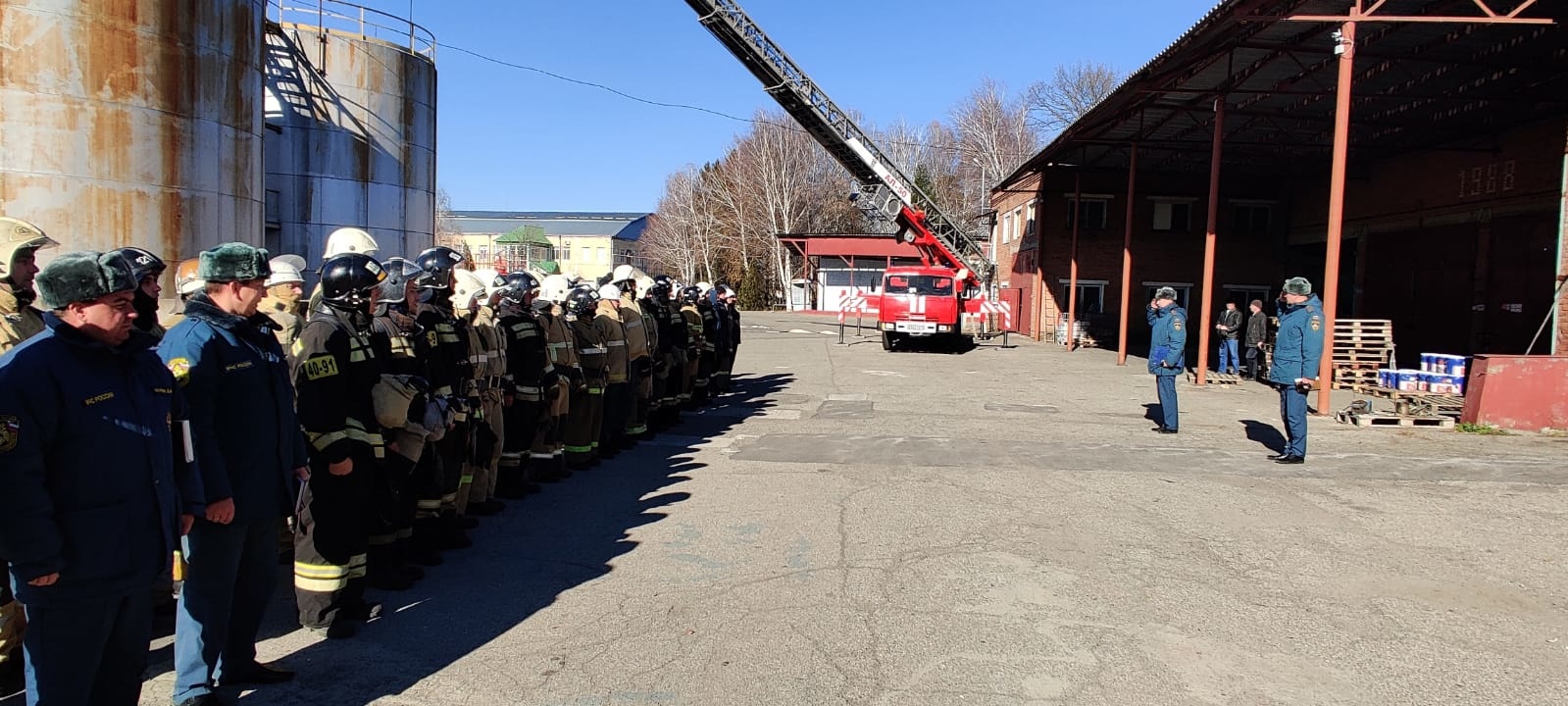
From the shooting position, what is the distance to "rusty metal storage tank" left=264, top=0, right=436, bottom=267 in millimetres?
20141

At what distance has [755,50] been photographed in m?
26.1

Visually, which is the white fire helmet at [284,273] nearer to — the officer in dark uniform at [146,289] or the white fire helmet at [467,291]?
the officer in dark uniform at [146,289]

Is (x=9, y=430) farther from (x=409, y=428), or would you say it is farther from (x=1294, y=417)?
(x=1294, y=417)

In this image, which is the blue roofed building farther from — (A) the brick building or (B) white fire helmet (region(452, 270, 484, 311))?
(B) white fire helmet (region(452, 270, 484, 311))

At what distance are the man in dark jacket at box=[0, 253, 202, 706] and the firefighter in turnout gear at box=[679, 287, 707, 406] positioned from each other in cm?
837

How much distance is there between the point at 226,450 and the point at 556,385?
3.83 meters

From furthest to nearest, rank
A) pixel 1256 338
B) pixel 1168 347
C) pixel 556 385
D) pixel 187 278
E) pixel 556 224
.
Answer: pixel 556 224 → pixel 1256 338 → pixel 1168 347 → pixel 556 385 → pixel 187 278

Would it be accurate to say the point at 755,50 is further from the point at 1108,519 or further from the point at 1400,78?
the point at 1108,519

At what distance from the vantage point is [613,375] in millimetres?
9125

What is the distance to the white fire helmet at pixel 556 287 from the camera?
9.22 meters

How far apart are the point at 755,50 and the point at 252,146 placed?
48.2 ft

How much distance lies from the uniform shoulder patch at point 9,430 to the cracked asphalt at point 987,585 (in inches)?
64.6

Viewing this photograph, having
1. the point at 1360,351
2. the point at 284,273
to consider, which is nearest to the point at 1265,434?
the point at 1360,351

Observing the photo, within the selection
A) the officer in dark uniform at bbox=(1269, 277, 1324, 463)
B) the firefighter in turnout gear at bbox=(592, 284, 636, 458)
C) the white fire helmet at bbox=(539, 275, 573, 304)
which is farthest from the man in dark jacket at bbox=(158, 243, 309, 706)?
the officer in dark uniform at bbox=(1269, 277, 1324, 463)
